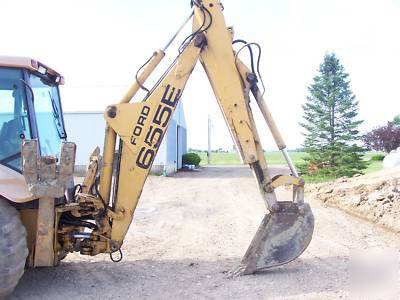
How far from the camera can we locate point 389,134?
120ft

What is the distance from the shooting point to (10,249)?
4832 millimetres

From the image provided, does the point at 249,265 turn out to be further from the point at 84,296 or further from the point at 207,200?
the point at 207,200

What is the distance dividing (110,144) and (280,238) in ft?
7.68

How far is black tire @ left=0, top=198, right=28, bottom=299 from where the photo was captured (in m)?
4.81

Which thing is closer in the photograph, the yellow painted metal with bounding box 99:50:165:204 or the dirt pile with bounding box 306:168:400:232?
the yellow painted metal with bounding box 99:50:165:204

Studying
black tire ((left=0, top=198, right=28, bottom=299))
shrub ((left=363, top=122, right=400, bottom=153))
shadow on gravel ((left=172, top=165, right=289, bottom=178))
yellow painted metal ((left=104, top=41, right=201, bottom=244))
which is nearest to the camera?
black tire ((left=0, top=198, right=28, bottom=299))

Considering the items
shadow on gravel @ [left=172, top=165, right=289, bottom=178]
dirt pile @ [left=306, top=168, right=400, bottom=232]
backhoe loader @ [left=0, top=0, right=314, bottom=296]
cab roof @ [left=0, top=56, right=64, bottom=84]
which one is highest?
cab roof @ [left=0, top=56, right=64, bottom=84]

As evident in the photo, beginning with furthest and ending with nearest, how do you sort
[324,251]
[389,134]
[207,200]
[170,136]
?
[389,134]
[170,136]
[207,200]
[324,251]

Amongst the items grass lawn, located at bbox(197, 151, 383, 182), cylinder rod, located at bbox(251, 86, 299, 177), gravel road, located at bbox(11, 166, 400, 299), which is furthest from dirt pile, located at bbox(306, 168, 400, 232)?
cylinder rod, located at bbox(251, 86, 299, 177)

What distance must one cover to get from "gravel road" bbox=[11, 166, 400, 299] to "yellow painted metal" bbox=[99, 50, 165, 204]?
45.8 inches

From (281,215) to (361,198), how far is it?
21.7 ft

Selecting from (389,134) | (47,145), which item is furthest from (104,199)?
(389,134)

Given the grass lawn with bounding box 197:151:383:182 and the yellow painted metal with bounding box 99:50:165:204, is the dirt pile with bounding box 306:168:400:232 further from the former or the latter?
the yellow painted metal with bounding box 99:50:165:204

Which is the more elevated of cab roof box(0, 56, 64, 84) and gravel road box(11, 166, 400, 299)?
cab roof box(0, 56, 64, 84)
